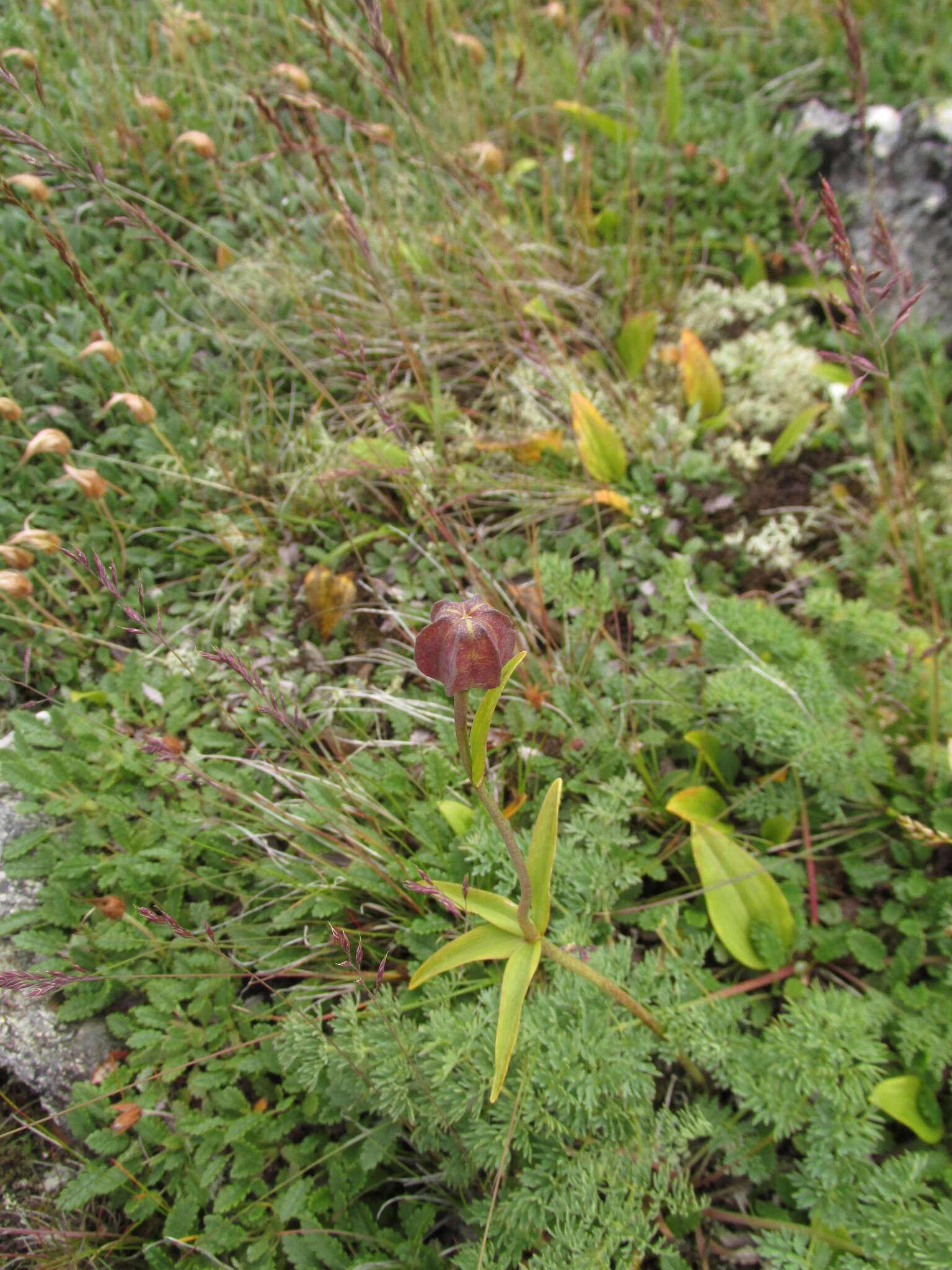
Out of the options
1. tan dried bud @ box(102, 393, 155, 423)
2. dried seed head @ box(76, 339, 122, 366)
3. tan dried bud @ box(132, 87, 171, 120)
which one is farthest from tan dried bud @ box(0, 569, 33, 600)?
tan dried bud @ box(132, 87, 171, 120)

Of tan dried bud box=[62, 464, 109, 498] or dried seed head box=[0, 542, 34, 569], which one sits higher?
tan dried bud box=[62, 464, 109, 498]

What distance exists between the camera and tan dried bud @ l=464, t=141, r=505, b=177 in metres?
2.92

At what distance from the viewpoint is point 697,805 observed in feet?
6.48

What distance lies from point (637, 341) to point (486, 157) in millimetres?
898

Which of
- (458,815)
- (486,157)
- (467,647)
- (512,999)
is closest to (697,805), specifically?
(458,815)

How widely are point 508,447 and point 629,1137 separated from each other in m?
1.85

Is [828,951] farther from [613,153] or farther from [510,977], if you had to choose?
[613,153]

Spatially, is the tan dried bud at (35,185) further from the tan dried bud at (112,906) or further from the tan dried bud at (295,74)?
the tan dried bud at (112,906)

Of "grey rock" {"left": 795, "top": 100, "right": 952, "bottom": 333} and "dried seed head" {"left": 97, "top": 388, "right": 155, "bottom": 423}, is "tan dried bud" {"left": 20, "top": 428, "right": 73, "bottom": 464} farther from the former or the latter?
"grey rock" {"left": 795, "top": 100, "right": 952, "bottom": 333}

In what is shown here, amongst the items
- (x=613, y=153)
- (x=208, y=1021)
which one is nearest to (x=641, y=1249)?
(x=208, y=1021)

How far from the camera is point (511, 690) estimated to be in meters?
2.22

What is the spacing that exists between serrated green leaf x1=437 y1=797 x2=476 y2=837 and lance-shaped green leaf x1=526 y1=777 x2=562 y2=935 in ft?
1.82

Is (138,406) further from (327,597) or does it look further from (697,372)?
(697,372)

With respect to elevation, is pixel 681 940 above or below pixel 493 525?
below
